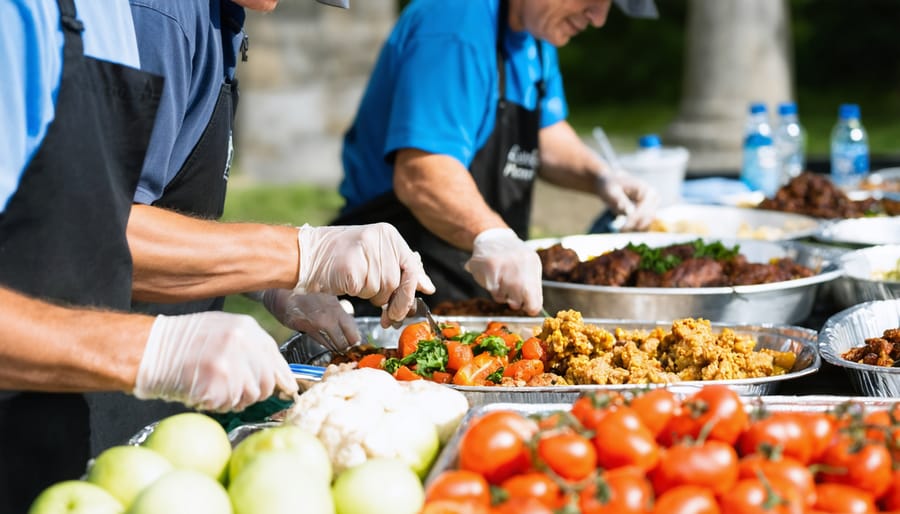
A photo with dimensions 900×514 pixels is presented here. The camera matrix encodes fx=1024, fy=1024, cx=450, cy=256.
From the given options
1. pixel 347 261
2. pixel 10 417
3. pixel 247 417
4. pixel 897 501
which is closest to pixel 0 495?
pixel 10 417

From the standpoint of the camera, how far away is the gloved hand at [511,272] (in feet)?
10.4

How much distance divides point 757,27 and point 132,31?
320 inches

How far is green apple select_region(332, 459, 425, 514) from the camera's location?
5.43 ft

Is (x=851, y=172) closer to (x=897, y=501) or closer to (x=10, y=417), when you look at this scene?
(x=897, y=501)

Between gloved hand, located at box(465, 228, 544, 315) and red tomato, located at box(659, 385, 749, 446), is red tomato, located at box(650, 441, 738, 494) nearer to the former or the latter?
red tomato, located at box(659, 385, 749, 446)

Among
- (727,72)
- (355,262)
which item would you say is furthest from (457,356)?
(727,72)

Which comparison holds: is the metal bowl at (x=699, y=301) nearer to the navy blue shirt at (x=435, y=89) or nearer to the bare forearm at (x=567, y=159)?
the navy blue shirt at (x=435, y=89)

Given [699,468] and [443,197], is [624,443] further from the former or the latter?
[443,197]

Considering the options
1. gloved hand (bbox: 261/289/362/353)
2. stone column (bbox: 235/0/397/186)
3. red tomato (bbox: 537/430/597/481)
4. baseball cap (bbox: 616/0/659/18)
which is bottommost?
stone column (bbox: 235/0/397/186)

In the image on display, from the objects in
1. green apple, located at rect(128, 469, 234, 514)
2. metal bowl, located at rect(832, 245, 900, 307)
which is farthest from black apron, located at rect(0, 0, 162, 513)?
metal bowl, located at rect(832, 245, 900, 307)

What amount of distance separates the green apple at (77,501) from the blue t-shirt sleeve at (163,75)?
0.92 m

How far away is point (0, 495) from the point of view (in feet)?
6.93

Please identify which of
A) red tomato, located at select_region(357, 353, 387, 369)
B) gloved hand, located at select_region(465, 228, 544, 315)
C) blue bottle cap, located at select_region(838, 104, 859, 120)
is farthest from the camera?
blue bottle cap, located at select_region(838, 104, 859, 120)

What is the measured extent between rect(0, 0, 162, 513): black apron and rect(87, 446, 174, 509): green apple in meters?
0.45
